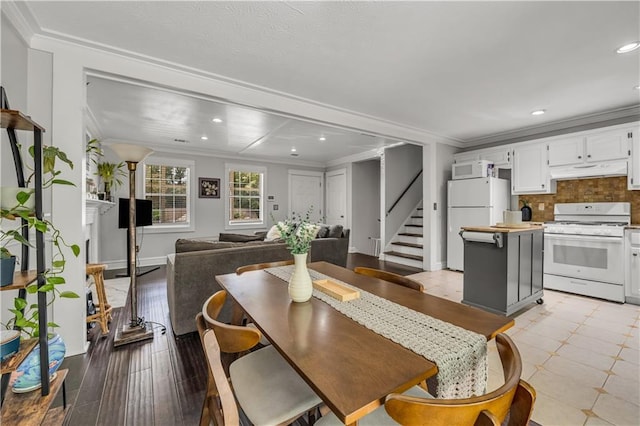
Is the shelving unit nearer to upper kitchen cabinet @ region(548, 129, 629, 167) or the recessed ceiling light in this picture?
the recessed ceiling light

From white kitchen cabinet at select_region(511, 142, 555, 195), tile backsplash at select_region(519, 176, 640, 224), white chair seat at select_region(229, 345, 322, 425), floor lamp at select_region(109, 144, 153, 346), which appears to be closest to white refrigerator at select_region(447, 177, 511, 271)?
white kitchen cabinet at select_region(511, 142, 555, 195)

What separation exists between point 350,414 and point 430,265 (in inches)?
193

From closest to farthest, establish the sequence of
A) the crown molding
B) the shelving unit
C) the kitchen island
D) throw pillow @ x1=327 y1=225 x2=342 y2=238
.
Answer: the shelving unit, the crown molding, the kitchen island, throw pillow @ x1=327 y1=225 x2=342 y2=238

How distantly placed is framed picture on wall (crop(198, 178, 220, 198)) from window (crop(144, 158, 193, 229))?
0.22m

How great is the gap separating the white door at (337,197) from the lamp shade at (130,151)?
5214 millimetres

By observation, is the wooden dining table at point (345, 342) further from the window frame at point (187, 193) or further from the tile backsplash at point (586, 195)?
the window frame at point (187, 193)

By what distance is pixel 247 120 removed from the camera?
415 cm

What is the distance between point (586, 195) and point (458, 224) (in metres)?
1.79

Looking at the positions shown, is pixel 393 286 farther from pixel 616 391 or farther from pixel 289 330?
pixel 616 391

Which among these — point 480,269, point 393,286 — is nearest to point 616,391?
point 480,269

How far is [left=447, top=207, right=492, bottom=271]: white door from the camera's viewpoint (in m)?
4.62

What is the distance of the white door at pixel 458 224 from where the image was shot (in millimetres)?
4620

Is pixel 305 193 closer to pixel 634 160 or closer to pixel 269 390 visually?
pixel 634 160

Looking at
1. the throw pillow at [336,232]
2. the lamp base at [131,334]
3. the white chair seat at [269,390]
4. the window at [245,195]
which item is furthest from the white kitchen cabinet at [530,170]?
the lamp base at [131,334]
